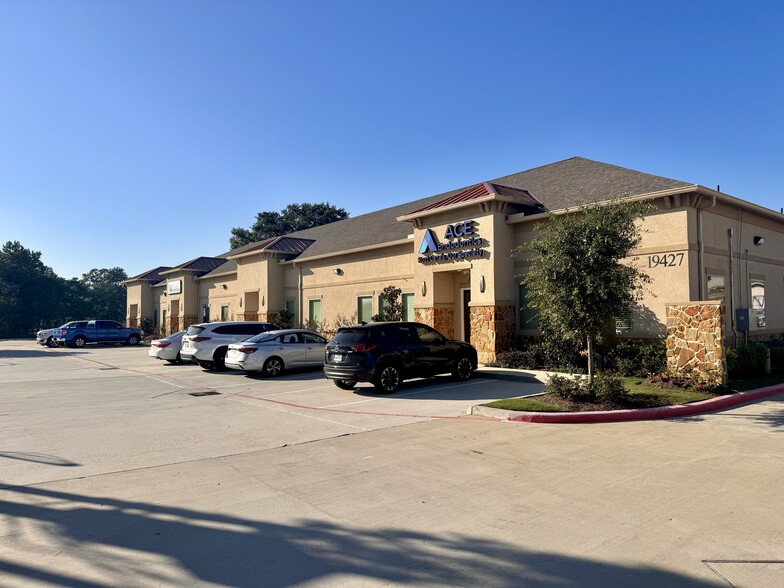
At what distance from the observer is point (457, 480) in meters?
6.39

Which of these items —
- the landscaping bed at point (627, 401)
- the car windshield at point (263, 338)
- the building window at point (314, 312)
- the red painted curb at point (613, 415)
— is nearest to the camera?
the red painted curb at point (613, 415)

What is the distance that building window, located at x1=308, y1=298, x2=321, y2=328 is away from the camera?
29.1 meters

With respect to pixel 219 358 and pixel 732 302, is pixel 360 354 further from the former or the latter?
pixel 732 302

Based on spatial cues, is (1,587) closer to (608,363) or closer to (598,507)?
(598,507)

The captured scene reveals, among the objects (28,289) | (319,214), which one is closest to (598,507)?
(319,214)

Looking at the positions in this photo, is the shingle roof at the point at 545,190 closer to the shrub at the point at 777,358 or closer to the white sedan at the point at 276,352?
the shrub at the point at 777,358

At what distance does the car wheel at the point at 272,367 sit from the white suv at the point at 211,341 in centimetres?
279

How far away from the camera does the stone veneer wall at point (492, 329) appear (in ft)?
59.0

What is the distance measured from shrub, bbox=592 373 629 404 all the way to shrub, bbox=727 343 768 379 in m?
Result: 4.84

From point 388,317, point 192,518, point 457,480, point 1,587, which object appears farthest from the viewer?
point 388,317

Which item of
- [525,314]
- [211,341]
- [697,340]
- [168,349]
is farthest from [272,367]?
[697,340]

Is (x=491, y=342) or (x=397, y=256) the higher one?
(x=397, y=256)

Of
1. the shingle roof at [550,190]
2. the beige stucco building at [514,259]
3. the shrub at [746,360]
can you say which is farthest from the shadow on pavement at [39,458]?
the shrub at [746,360]

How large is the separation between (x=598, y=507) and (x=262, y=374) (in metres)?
14.0
